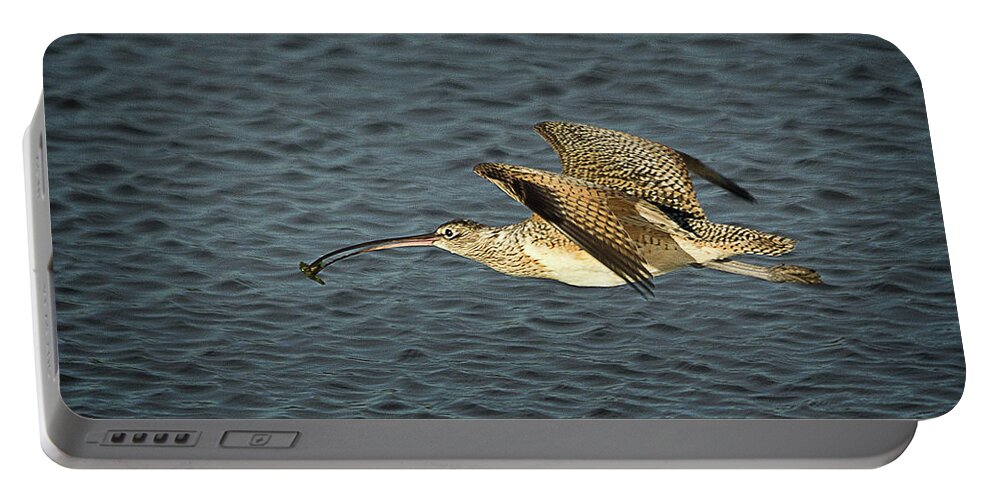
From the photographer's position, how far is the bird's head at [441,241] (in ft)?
13.2

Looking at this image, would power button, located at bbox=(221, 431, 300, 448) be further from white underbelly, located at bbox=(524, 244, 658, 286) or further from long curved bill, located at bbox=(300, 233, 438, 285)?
white underbelly, located at bbox=(524, 244, 658, 286)

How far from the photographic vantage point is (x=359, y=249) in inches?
159

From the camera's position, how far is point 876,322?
13.2 feet

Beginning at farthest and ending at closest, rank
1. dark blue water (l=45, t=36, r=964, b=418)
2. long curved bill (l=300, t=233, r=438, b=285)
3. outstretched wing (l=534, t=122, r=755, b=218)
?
outstretched wing (l=534, t=122, r=755, b=218), long curved bill (l=300, t=233, r=438, b=285), dark blue water (l=45, t=36, r=964, b=418)

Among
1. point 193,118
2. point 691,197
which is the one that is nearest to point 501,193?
point 691,197

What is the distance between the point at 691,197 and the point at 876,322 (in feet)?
1.59

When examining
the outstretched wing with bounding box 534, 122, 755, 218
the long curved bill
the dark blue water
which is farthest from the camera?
the outstretched wing with bounding box 534, 122, 755, 218

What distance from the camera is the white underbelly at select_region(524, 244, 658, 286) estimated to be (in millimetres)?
4047

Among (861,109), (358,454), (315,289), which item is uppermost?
(861,109)

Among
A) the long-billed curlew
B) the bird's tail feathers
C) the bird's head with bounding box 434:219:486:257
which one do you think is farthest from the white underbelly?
the bird's tail feathers

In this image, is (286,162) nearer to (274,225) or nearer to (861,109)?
(274,225)

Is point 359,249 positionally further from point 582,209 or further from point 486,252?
point 582,209

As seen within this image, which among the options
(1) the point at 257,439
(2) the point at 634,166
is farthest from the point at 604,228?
(1) the point at 257,439

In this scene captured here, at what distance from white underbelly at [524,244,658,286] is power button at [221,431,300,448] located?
639mm
